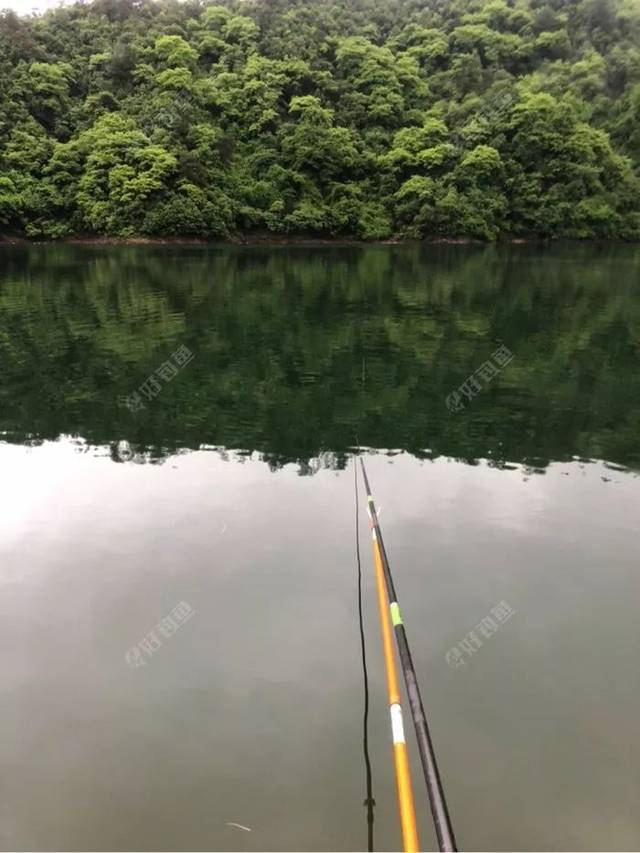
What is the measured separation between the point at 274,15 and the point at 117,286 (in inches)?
2366

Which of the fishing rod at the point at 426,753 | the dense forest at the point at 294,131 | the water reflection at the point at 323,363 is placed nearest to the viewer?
the fishing rod at the point at 426,753

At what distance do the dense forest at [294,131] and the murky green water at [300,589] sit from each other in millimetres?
40580

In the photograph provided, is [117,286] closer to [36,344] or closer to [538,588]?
[36,344]

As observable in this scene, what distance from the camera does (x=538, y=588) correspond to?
724 centimetres

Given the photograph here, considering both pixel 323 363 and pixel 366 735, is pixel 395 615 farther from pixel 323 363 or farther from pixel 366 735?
Result: pixel 323 363

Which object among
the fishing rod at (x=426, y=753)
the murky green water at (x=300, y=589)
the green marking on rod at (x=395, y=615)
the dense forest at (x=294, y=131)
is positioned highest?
the dense forest at (x=294, y=131)

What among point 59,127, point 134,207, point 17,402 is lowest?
point 17,402

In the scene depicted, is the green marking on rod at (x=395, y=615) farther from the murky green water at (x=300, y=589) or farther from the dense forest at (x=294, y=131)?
the dense forest at (x=294, y=131)

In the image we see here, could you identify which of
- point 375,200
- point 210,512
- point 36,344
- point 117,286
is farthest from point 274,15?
point 210,512

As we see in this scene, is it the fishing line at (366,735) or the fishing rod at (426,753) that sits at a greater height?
the fishing rod at (426,753)

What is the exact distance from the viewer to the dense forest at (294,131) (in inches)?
2142

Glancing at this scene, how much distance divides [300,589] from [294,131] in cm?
6076

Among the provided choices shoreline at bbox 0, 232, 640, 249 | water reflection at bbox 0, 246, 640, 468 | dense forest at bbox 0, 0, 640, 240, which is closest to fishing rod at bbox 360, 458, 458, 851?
water reflection at bbox 0, 246, 640, 468

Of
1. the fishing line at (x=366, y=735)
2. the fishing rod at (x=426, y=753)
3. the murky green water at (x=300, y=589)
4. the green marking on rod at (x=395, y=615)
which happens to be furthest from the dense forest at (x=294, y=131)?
the fishing rod at (x=426, y=753)
